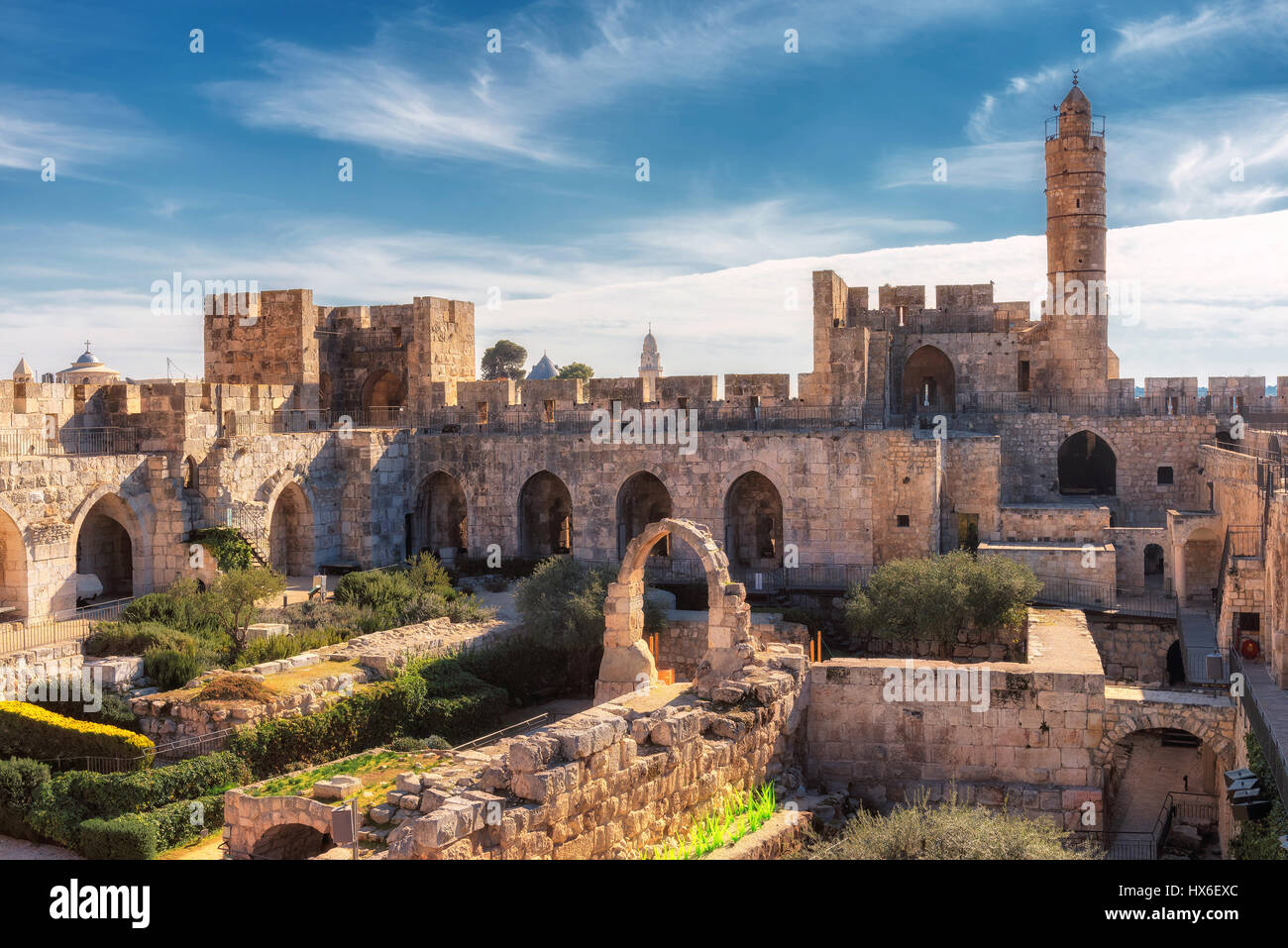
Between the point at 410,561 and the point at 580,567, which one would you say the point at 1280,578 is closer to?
the point at 580,567

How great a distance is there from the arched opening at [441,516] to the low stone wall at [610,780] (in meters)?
14.6

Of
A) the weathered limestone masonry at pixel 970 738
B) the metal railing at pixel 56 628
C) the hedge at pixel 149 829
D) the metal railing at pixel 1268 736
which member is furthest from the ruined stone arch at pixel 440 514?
the metal railing at pixel 1268 736

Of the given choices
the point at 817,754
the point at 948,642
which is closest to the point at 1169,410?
the point at 948,642

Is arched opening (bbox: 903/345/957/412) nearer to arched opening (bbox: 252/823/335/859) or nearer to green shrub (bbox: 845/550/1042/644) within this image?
green shrub (bbox: 845/550/1042/644)

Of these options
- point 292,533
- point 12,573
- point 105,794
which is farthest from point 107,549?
point 105,794

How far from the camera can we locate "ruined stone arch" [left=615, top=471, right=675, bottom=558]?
2373cm

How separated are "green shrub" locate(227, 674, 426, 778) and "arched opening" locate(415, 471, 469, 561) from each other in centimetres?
961

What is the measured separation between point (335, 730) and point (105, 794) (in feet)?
9.30

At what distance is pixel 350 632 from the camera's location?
17.8m

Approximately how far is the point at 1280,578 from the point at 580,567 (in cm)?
1085

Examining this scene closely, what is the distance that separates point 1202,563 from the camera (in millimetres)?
20594

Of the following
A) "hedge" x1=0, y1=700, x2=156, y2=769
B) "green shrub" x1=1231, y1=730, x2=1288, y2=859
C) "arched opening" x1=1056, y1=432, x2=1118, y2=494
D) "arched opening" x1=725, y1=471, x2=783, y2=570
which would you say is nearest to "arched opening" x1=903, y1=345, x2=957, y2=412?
"arched opening" x1=1056, y1=432, x2=1118, y2=494

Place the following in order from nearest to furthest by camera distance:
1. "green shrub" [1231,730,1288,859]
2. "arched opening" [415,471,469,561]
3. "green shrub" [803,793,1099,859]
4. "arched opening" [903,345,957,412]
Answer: "green shrub" [803,793,1099,859] < "green shrub" [1231,730,1288,859] < "arched opening" [415,471,469,561] < "arched opening" [903,345,957,412]
